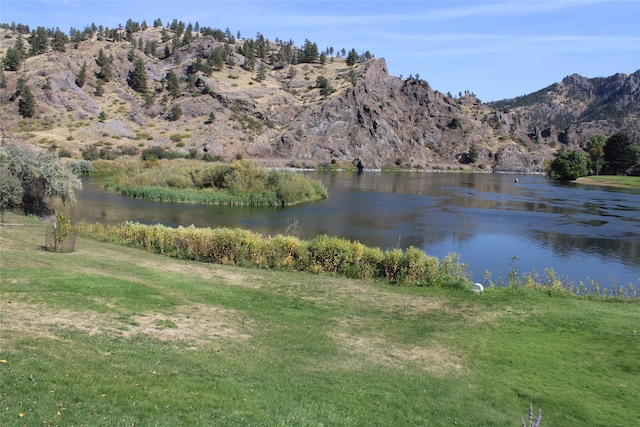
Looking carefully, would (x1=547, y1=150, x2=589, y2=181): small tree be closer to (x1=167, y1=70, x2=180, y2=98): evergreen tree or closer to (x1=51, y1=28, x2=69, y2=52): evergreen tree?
(x1=167, y1=70, x2=180, y2=98): evergreen tree

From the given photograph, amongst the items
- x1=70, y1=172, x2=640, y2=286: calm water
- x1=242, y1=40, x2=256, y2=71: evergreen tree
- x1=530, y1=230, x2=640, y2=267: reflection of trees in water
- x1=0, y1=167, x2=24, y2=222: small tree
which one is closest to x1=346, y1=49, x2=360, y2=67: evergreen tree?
x1=242, y1=40, x2=256, y2=71: evergreen tree

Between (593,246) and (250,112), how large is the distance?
107 meters

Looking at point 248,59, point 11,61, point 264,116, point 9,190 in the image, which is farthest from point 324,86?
point 9,190

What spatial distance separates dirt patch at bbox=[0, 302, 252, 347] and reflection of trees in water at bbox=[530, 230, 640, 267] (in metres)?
28.0

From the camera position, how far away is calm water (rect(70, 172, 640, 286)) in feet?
105

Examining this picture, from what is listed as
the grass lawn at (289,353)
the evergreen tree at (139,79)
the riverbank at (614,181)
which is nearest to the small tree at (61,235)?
the grass lawn at (289,353)

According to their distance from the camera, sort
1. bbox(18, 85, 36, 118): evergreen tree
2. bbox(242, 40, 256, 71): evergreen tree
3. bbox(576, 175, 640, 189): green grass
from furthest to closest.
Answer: bbox(242, 40, 256, 71): evergreen tree, bbox(18, 85, 36, 118): evergreen tree, bbox(576, 175, 640, 189): green grass

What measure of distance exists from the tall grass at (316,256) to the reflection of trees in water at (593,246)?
1593cm

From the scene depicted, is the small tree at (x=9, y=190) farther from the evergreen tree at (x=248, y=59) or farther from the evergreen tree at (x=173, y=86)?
the evergreen tree at (x=248, y=59)

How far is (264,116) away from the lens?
13438cm

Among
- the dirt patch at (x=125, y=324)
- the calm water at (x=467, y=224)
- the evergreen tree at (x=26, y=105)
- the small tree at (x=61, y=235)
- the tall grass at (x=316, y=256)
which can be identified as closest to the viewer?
the dirt patch at (x=125, y=324)

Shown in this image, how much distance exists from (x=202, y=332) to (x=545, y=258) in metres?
27.3

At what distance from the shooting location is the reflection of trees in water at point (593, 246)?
111 ft

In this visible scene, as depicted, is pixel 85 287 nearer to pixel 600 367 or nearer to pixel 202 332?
pixel 202 332
